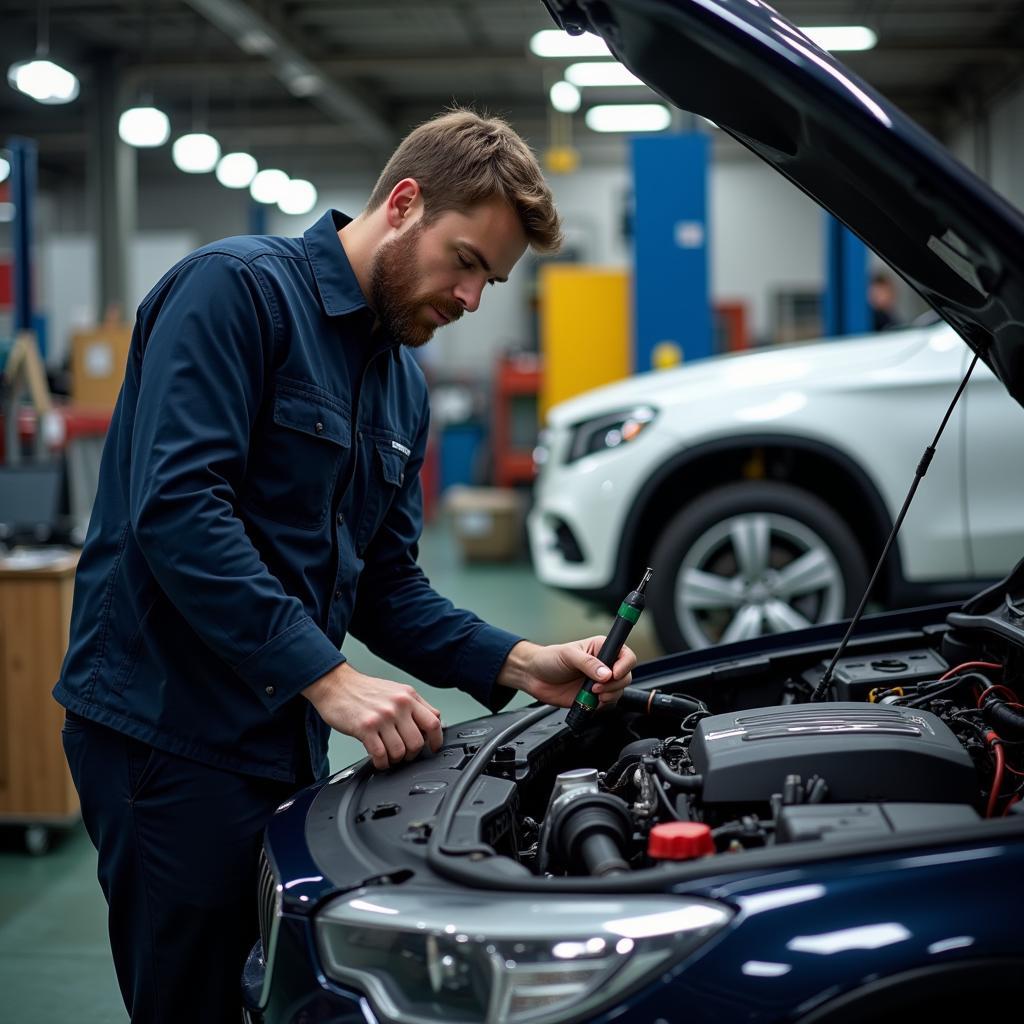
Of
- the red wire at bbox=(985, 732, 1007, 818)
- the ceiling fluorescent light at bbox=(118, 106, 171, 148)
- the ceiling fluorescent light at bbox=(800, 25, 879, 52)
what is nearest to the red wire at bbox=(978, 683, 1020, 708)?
the red wire at bbox=(985, 732, 1007, 818)

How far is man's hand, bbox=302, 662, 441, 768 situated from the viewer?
1.45 m

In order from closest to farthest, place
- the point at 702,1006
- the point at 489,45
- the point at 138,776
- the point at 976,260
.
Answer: the point at 702,1006
the point at 976,260
the point at 138,776
the point at 489,45

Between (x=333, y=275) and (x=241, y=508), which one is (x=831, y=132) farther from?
(x=241, y=508)

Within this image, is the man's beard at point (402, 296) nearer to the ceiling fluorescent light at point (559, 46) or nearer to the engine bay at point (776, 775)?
the engine bay at point (776, 775)

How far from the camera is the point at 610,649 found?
165 centimetres

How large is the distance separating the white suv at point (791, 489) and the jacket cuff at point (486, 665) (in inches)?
92.2

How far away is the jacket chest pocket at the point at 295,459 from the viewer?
1582mm

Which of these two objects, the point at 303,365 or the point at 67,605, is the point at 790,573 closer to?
the point at 67,605

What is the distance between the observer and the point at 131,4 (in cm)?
1079

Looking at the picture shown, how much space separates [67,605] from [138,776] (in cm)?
186

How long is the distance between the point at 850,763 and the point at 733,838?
0.52 feet

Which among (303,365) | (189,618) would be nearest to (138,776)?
(189,618)

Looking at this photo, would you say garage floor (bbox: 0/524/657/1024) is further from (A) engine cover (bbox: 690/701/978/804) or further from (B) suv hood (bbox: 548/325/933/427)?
(A) engine cover (bbox: 690/701/978/804)

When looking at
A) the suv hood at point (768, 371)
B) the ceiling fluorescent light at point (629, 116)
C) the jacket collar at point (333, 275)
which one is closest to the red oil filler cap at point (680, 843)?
the jacket collar at point (333, 275)
